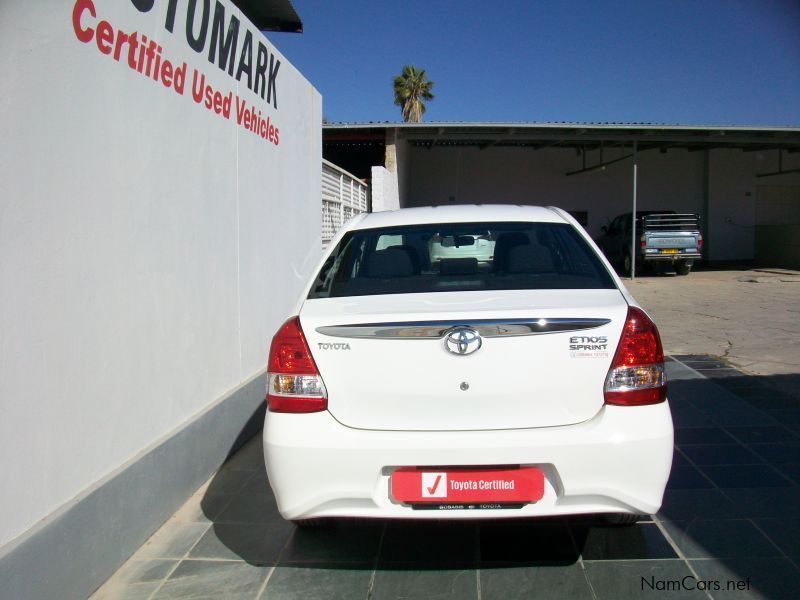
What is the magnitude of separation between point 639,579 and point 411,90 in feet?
116

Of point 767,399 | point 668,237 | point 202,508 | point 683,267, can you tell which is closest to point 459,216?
point 202,508

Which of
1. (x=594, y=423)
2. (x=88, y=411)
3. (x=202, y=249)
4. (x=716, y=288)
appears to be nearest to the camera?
(x=594, y=423)

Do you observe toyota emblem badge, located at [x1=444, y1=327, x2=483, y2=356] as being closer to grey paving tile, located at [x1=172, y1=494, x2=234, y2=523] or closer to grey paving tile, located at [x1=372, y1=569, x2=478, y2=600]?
grey paving tile, located at [x1=372, y1=569, x2=478, y2=600]

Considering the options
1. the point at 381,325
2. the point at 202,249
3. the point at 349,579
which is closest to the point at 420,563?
the point at 349,579

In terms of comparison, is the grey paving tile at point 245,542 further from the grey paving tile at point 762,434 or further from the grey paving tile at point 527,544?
the grey paving tile at point 762,434

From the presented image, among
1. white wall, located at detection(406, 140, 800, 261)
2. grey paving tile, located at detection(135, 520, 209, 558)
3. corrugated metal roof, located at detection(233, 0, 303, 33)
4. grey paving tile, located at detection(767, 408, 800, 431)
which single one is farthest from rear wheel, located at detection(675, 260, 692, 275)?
grey paving tile, located at detection(135, 520, 209, 558)

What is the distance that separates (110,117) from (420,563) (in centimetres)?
248

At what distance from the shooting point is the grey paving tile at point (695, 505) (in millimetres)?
3465

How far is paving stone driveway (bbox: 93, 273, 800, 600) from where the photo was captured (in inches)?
110

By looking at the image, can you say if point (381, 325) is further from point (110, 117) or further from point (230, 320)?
point (230, 320)

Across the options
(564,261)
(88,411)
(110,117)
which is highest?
(110,117)

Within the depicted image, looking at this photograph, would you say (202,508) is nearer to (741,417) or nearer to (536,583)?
(536,583)

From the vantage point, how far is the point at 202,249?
4.13m

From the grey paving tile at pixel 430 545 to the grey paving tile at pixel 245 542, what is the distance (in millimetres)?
528
